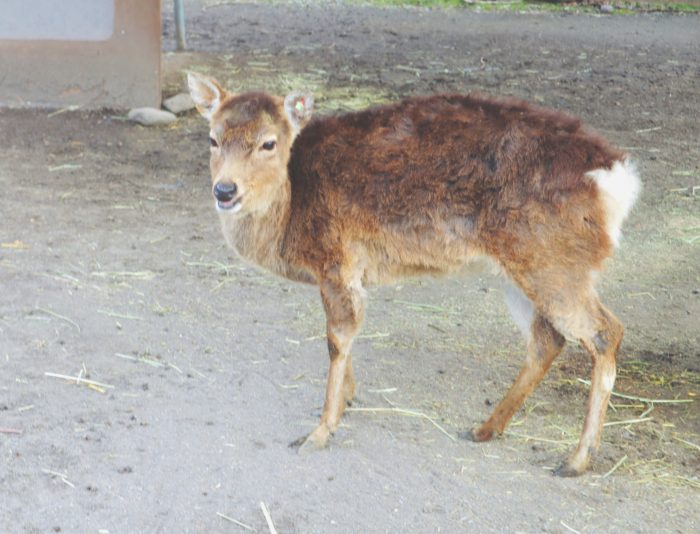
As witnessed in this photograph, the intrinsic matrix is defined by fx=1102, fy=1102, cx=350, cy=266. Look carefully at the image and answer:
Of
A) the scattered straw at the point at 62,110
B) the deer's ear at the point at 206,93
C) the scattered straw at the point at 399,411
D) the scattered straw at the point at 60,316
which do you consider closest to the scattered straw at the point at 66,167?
the scattered straw at the point at 62,110

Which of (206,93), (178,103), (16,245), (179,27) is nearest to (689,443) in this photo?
(206,93)

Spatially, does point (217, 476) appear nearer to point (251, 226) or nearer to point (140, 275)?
point (251, 226)

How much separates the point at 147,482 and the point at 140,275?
260 cm

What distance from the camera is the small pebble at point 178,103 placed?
33.6ft

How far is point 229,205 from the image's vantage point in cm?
466

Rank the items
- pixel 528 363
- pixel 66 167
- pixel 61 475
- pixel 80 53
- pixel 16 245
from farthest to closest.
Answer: pixel 80 53, pixel 66 167, pixel 16 245, pixel 528 363, pixel 61 475

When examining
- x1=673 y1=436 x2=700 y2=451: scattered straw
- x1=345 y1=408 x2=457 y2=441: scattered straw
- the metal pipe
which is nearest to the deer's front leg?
x1=345 y1=408 x2=457 y2=441: scattered straw

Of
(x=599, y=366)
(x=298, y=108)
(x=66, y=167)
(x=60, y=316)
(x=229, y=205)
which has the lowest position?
(x=66, y=167)

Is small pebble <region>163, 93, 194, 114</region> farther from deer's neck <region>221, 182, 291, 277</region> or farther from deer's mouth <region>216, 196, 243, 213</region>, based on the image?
deer's mouth <region>216, 196, 243, 213</region>

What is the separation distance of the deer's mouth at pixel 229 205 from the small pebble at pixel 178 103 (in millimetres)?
5791

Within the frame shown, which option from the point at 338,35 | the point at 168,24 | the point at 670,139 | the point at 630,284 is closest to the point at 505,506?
the point at 630,284

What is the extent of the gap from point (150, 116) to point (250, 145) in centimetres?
540

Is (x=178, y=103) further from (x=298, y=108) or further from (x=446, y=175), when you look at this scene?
(x=446, y=175)

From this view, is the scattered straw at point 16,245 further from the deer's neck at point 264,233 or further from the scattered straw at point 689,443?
the scattered straw at point 689,443
